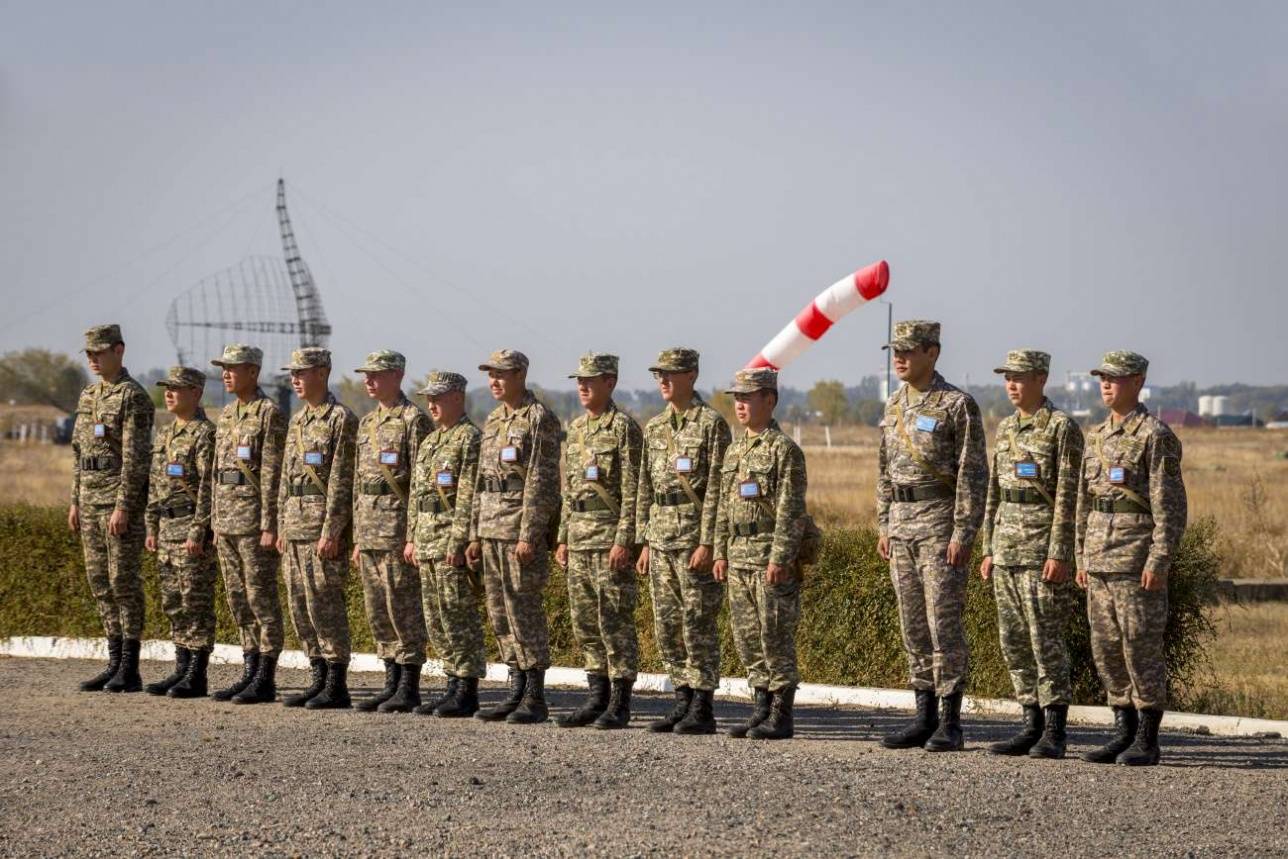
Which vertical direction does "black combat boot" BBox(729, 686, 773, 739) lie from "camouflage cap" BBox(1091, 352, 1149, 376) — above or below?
below

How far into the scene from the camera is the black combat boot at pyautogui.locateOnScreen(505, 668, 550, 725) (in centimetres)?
1030

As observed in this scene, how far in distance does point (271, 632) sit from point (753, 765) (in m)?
3.89

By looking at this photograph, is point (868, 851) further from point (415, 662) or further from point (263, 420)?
point (263, 420)

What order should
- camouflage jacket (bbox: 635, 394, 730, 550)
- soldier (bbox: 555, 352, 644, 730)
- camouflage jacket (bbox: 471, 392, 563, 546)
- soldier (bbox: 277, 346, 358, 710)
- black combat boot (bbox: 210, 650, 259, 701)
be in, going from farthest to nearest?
black combat boot (bbox: 210, 650, 259, 701), soldier (bbox: 277, 346, 358, 710), camouflage jacket (bbox: 471, 392, 563, 546), soldier (bbox: 555, 352, 644, 730), camouflage jacket (bbox: 635, 394, 730, 550)

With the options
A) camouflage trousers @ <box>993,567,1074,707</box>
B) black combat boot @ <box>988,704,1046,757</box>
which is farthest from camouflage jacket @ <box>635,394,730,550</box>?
black combat boot @ <box>988,704,1046,757</box>

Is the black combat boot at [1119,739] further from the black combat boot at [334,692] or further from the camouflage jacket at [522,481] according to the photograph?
the black combat boot at [334,692]

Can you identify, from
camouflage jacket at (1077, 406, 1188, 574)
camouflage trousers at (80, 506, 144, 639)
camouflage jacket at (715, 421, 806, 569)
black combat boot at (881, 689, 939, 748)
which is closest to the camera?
camouflage jacket at (1077, 406, 1188, 574)

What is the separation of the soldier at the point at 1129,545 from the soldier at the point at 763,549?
149 centimetres

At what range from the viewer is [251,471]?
443 inches

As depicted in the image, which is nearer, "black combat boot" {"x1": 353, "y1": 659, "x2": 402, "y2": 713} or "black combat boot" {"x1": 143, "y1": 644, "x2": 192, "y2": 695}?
"black combat boot" {"x1": 353, "y1": 659, "x2": 402, "y2": 713}

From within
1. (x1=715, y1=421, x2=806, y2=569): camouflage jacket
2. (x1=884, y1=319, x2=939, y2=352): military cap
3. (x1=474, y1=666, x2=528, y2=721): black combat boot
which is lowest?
(x1=474, y1=666, x2=528, y2=721): black combat boot

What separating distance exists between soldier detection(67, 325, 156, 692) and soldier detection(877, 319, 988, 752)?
497 cm

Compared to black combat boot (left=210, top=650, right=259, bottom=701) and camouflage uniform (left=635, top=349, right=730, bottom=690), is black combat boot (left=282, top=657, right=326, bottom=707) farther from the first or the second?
camouflage uniform (left=635, top=349, right=730, bottom=690)

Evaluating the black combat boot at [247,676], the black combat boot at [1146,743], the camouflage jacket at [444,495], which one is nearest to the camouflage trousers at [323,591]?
the black combat boot at [247,676]
